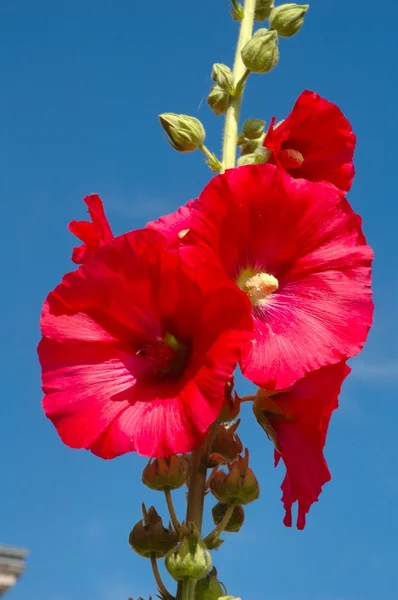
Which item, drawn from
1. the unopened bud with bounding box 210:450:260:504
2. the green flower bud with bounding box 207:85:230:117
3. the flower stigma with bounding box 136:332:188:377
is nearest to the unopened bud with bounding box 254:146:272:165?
the green flower bud with bounding box 207:85:230:117

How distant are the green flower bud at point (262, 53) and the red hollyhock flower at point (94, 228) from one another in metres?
0.75

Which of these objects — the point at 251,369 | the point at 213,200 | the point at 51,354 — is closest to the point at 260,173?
the point at 213,200

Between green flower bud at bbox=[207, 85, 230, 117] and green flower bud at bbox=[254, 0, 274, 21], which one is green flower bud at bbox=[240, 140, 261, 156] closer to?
green flower bud at bbox=[207, 85, 230, 117]

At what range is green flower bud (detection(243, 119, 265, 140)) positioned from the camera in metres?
2.73

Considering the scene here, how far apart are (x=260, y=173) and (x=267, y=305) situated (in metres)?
0.39

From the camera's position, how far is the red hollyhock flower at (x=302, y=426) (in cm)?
229

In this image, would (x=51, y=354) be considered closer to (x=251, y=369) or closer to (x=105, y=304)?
(x=105, y=304)

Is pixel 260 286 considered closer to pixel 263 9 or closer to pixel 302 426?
pixel 302 426

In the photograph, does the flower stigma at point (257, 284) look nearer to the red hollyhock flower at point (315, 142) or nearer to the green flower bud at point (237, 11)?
the red hollyhock flower at point (315, 142)

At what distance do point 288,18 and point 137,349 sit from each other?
1.44 metres

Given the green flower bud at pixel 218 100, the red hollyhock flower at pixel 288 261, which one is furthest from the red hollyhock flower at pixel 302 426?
the green flower bud at pixel 218 100

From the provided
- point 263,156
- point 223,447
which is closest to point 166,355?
point 223,447

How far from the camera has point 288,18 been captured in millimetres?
2984

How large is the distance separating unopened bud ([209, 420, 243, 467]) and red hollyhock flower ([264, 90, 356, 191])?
85 cm
